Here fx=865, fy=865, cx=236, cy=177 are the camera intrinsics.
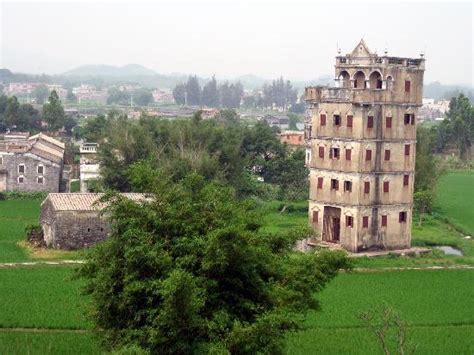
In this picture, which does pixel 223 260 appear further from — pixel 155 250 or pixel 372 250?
pixel 372 250

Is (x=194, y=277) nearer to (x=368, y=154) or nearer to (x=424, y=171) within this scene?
(x=368, y=154)

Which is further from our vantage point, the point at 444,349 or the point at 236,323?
the point at 444,349

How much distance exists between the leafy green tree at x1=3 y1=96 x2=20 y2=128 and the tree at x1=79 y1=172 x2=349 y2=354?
78.2 meters

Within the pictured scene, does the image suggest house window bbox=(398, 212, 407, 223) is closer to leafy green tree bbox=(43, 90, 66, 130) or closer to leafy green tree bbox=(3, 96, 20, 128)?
leafy green tree bbox=(3, 96, 20, 128)

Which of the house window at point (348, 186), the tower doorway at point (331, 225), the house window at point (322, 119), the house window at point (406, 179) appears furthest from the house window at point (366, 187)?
the house window at point (322, 119)

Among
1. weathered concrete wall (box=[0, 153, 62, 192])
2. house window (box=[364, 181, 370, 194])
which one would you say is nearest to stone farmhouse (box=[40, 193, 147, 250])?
house window (box=[364, 181, 370, 194])

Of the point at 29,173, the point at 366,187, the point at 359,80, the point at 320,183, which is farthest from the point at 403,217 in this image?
the point at 29,173

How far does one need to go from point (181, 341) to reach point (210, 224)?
313cm

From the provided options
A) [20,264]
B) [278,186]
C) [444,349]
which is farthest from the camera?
[278,186]

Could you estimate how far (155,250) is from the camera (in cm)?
1938

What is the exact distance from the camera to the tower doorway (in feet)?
144

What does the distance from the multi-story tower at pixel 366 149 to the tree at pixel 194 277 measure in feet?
69.4

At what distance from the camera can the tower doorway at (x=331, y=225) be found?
144 ft

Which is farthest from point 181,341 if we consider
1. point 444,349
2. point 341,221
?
point 341,221
